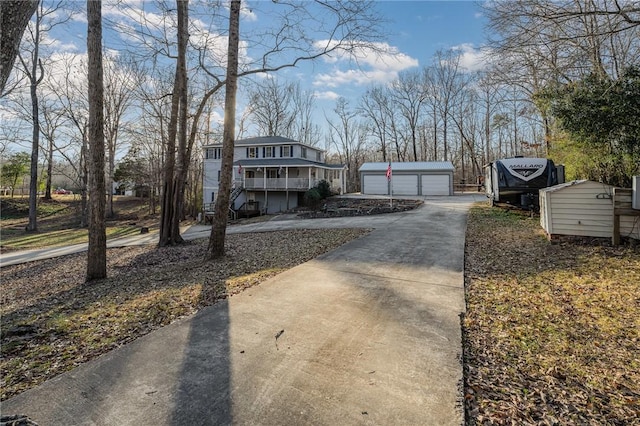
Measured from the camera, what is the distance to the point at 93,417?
2020 mm

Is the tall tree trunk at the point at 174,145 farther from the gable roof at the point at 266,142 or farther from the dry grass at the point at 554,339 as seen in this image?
the gable roof at the point at 266,142

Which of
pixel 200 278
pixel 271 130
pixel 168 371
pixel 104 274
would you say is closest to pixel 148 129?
pixel 271 130

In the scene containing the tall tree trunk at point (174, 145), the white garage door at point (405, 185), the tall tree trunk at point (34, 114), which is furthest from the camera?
the white garage door at point (405, 185)

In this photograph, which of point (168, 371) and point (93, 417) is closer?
point (93, 417)

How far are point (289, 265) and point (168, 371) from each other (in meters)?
3.55

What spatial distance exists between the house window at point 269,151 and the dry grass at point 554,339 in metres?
23.3

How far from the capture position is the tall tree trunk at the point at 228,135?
6754mm

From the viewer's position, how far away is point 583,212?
6.84 metres

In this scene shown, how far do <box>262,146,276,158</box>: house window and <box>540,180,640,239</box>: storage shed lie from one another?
2263 cm

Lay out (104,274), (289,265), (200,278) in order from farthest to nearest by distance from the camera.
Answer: (104,274), (289,265), (200,278)

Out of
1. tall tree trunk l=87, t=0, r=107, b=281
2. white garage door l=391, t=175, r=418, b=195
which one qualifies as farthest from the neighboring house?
tall tree trunk l=87, t=0, r=107, b=281

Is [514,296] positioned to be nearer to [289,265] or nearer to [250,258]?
[289,265]

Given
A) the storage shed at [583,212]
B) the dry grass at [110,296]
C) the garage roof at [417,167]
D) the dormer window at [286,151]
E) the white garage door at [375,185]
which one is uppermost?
the dormer window at [286,151]

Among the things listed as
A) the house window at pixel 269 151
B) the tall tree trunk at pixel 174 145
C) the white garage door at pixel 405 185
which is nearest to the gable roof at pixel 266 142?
the house window at pixel 269 151
